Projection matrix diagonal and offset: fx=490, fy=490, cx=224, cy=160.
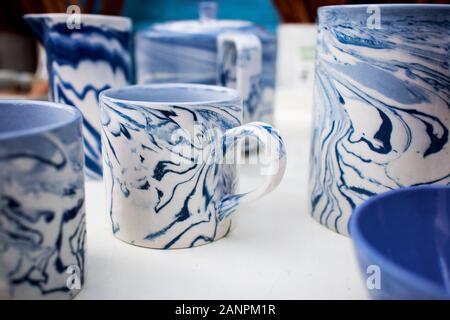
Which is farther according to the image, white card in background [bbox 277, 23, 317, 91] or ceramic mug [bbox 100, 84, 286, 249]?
white card in background [bbox 277, 23, 317, 91]

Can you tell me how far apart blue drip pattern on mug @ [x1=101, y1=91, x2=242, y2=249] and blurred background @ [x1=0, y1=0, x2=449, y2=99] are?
384 mm

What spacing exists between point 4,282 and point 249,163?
0.98 ft

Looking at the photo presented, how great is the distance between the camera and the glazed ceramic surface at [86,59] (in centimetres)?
40

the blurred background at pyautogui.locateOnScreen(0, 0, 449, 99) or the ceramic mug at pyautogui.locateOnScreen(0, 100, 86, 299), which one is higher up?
the blurred background at pyautogui.locateOnScreen(0, 0, 449, 99)

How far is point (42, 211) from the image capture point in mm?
236

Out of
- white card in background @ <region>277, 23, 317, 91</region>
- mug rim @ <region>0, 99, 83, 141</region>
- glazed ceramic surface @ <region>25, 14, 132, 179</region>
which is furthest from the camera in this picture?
white card in background @ <region>277, 23, 317, 91</region>

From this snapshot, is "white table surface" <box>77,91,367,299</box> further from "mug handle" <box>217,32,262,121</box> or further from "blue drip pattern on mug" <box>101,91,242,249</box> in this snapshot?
"mug handle" <box>217,32,262,121</box>

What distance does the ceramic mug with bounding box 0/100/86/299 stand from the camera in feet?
0.74

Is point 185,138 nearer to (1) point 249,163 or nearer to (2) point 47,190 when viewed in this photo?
(2) point 47,190

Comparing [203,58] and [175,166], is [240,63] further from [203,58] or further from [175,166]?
[175,166]

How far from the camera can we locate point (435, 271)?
0.94 ft

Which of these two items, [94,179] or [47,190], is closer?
[47,190]

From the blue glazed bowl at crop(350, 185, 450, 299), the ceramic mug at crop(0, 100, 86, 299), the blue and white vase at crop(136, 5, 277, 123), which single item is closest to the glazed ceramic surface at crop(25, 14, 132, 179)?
the blue and white vase at crop(136, 5, 277, 123)
